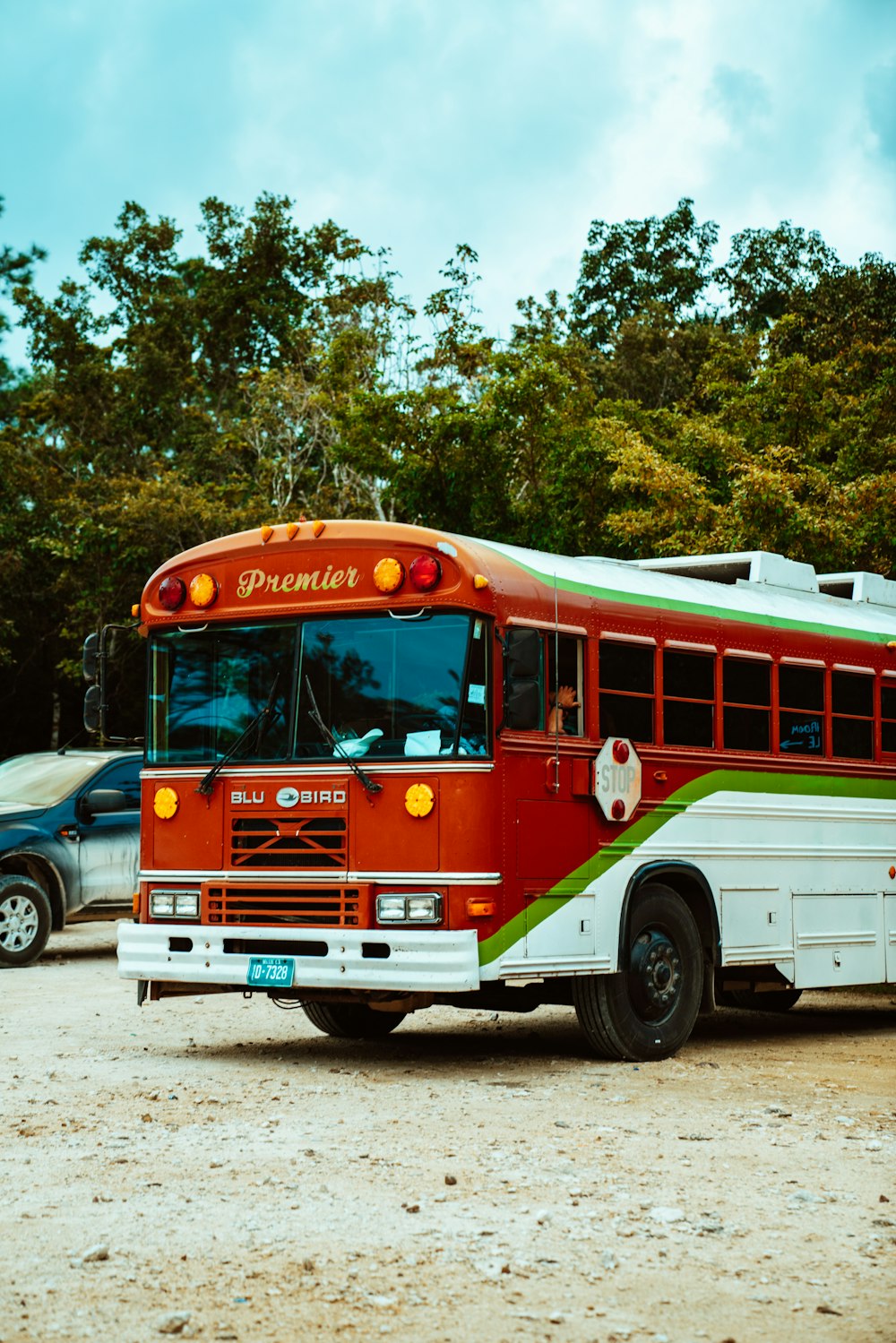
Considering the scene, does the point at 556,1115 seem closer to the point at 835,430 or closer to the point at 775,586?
the point at 775,586

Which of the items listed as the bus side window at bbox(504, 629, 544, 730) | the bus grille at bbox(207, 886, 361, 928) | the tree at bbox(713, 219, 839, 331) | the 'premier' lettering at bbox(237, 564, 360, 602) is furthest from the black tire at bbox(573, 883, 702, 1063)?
the tree at bbox(713, 219, 839, 331)

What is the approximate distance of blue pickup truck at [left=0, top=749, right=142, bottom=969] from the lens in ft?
51.7

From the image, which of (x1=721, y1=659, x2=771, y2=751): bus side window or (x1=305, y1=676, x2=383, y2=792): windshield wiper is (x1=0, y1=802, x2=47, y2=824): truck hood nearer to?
(x1=305, y1=676, x2=383, y2=792): windshield wiper

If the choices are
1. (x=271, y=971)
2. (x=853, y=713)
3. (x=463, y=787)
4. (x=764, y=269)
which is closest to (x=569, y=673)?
(x=463, y=787)

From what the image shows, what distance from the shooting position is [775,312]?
39719 millimetres

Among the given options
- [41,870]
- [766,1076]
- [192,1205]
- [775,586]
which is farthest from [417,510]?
[192,1205]

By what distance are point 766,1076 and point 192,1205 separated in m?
4.52

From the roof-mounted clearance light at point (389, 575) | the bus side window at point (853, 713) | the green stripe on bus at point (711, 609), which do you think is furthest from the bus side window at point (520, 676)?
the bus side window at point (853, 713)

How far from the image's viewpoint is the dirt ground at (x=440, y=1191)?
5.20 metres

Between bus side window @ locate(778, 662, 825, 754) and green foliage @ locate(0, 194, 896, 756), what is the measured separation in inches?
262

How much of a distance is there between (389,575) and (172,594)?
5.50 ft

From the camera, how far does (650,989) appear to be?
1055 centimetres

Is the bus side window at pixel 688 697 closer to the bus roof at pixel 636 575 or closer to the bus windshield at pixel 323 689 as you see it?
the bus roof at pixel 636 575

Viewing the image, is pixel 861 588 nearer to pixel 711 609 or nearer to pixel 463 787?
pixel 711 609
